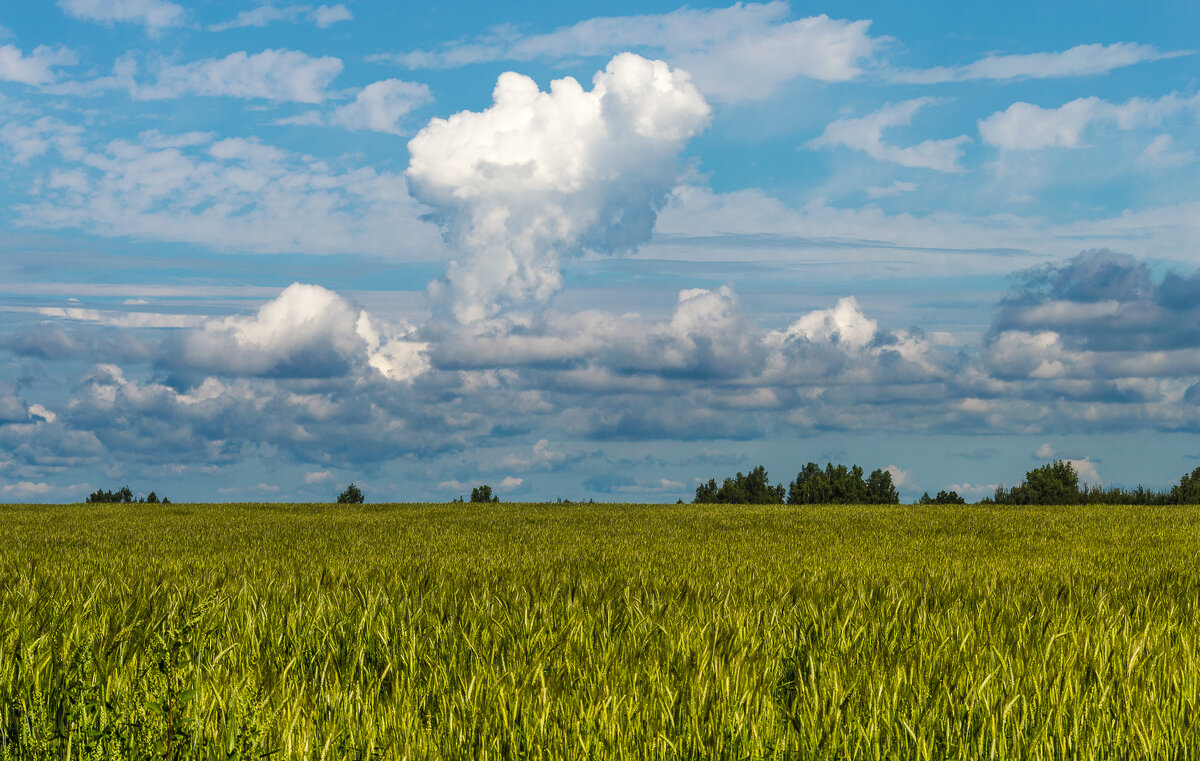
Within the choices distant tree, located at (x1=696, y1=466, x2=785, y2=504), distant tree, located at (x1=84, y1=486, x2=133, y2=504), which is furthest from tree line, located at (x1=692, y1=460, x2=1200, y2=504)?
distant tree, located at (x1=84, y1=486, x2=133, y2=504)

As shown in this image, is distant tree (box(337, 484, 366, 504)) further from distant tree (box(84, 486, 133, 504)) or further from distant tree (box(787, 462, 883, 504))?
distant tree (box(787, 462, 883, 504))

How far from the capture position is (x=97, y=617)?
4.76m

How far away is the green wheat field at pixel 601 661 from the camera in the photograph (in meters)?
2.64

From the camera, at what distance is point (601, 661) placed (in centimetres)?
366

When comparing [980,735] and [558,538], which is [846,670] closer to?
[980,735]

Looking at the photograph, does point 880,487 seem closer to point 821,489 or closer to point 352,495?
point 821,489

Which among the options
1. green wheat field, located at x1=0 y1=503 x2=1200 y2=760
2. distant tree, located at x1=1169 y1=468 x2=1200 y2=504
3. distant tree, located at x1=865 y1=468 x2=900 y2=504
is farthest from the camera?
distant tree, located at x1=865 y1=468 x2=900 y2=504

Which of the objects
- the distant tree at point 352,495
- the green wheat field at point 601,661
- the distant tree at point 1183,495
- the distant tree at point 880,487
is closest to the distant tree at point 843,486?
the distant tree at point 880,487

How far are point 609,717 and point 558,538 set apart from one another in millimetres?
9156

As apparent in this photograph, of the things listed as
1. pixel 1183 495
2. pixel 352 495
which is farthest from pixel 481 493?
pixel 1183 495

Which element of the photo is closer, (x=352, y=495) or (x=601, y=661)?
(x=601, y=661)

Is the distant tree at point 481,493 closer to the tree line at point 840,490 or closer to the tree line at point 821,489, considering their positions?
the tree line at point 840,490

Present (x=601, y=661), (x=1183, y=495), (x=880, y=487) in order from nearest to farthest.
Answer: (x=601, y=661) → (x=1183, y=495) → (x=880, y=487)

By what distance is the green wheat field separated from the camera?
2.64 m
